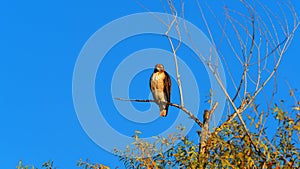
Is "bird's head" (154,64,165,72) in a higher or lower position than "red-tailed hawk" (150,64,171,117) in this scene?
higher

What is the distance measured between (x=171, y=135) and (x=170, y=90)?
20.9 ft

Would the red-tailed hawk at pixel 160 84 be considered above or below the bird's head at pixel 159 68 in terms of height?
below

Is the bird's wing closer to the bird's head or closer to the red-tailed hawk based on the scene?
the red-tailed hawk

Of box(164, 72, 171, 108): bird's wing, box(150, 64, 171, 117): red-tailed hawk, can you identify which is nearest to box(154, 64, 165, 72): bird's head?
box(150, 64, 171, 117): red-tailed hawk

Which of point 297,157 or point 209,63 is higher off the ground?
point 209,63

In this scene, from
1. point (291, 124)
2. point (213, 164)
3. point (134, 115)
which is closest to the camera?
point (291, 124)

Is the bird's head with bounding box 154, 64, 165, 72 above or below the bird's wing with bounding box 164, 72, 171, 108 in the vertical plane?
above

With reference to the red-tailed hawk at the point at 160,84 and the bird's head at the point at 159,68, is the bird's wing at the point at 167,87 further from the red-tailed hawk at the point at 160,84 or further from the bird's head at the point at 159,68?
the bird's head at the point at 159,68

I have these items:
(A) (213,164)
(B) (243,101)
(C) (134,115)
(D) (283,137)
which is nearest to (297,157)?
(D) (283,137)

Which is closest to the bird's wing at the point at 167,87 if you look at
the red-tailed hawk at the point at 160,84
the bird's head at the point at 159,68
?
the red-tailed hawk at the point at 160,84

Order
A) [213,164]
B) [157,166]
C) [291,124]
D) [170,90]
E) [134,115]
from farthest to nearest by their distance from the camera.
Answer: [170,90] < [134,115] < [157,166] < [213,164] < [291,124]

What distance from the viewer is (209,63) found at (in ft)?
25.6

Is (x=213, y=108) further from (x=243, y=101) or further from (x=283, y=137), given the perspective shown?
(x=283, y=137)

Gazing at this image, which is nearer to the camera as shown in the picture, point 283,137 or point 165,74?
point 283,137
